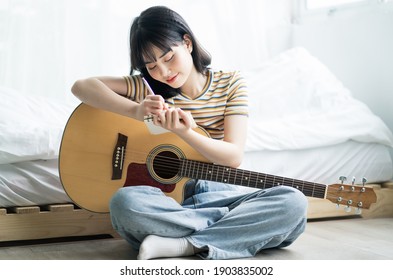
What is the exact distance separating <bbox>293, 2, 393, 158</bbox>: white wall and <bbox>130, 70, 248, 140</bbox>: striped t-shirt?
1.10 meters

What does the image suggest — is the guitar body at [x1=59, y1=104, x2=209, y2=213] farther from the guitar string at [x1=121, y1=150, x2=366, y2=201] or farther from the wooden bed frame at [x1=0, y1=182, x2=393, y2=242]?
the wooden bed frame at [x1=0, y1=182, x2=393, y2=242]

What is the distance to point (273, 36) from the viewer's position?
301 cm

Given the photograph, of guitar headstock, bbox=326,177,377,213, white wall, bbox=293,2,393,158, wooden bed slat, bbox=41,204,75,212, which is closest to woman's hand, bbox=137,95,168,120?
wooden bed slat, bbox=41,204,75,212

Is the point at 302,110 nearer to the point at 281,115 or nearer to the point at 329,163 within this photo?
the point at 281,115

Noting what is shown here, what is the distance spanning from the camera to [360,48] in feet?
8.79

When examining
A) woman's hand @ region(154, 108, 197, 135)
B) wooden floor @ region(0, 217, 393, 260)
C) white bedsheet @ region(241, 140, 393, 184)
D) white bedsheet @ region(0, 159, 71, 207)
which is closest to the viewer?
woman's hand @ region(154, 108, 197, 135)

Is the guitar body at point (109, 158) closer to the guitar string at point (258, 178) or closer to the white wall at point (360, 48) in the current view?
the guitar string at point (258, 178)

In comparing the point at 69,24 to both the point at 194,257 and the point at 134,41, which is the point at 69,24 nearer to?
the point at 134,41

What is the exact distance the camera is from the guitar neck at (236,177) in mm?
1606

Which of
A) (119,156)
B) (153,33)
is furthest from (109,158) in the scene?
(153,33)

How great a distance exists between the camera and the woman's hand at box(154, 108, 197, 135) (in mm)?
1456

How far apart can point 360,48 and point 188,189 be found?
4.62 ft

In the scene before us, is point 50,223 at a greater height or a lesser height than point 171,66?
lesser

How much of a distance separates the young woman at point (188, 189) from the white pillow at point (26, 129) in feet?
0.61
